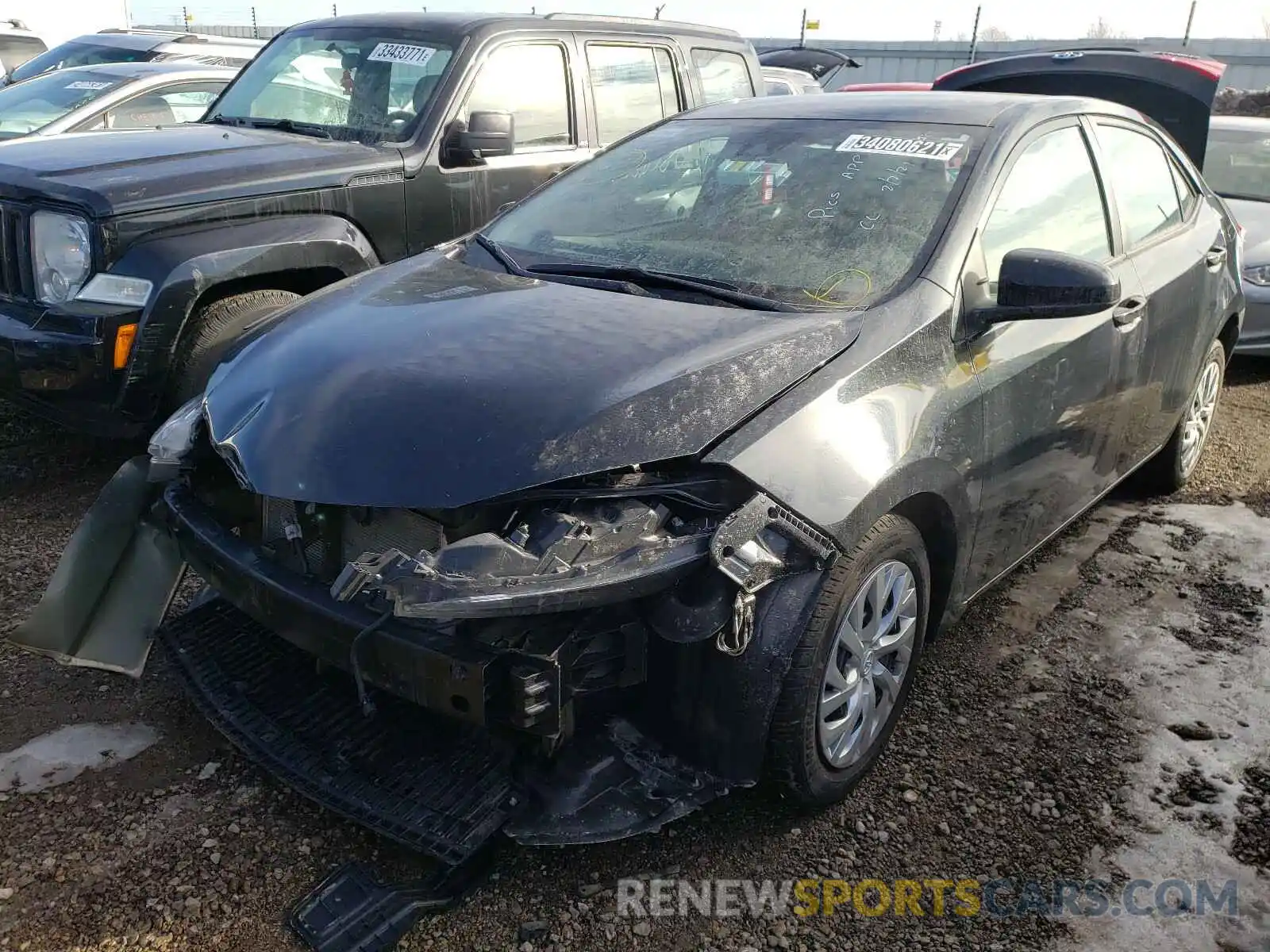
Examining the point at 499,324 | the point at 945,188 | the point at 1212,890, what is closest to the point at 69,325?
the point at 499,324

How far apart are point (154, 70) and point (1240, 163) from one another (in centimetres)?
812

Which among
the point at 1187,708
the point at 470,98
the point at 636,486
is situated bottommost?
the point at 1187,708

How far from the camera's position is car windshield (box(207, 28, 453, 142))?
5.02 meters

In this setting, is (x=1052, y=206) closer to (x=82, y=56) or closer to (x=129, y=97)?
(x=129, y=97)

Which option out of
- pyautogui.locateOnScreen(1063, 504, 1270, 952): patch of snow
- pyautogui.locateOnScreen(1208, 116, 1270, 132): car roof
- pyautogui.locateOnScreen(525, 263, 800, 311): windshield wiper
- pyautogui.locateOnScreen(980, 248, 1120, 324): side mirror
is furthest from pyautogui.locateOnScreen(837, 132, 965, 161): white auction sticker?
pyautogui.locateOnScreen(1208, 116, 1270, 132): car roof

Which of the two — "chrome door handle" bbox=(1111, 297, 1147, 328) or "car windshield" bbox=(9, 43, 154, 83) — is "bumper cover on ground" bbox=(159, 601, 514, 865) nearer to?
"chrome door handle" bbox=(1111, 297, 1147, 328)

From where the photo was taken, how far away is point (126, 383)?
3.96m

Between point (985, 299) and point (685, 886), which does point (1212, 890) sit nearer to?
point (685, 886)

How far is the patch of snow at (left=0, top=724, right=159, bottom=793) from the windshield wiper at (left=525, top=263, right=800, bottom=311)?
1.75 metres

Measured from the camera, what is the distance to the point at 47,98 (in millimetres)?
Answer: 7047

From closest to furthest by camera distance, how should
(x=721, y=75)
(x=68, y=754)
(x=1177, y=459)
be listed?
(x=68, y=754)
(x=1177, y=459)
(x=721, y=75)

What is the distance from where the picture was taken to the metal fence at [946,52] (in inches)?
979

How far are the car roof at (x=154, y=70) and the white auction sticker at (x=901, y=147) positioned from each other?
17.9 ft

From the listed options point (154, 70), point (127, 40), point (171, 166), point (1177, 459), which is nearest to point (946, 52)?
point (127, 40)
